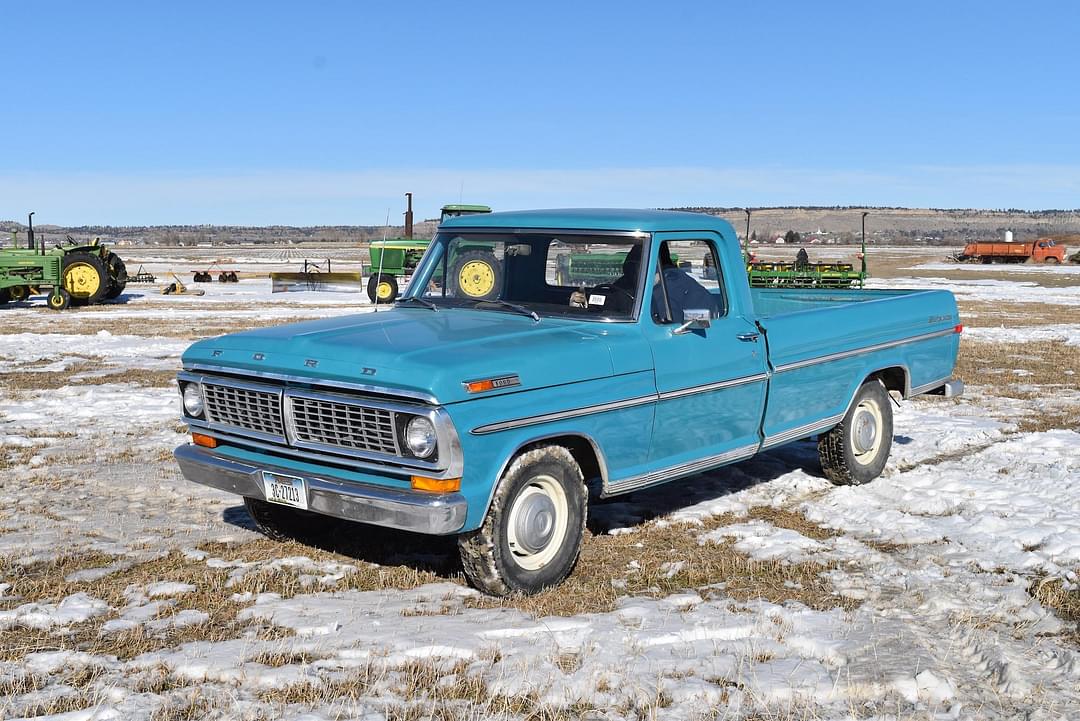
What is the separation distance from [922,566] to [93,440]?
6.88 metres

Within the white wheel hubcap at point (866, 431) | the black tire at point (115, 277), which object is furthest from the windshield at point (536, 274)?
the black tire at point (115, 277)

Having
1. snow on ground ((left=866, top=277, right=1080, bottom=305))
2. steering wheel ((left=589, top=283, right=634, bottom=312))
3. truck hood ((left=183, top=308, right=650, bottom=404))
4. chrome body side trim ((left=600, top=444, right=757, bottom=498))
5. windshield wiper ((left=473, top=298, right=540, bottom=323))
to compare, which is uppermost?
steering wheel ((left=589, top=283, right=634, bottom=312))

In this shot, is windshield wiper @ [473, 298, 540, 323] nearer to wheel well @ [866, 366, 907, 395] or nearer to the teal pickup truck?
the teal pickup truck

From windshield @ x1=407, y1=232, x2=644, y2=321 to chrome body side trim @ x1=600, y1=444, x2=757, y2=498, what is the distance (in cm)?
87

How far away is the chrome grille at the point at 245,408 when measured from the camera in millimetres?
5406

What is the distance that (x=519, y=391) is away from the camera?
505 cm

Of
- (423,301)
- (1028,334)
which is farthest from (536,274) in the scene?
(1028,334)

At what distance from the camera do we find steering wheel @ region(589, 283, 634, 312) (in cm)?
597

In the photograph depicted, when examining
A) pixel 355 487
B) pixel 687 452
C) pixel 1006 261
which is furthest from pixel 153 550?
pixel 1006 261

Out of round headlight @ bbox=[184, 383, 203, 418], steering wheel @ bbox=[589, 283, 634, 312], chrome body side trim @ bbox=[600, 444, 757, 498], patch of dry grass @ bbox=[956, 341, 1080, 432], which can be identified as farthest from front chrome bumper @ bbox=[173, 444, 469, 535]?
patch of dry grass @ bbox=[956, 341, 1080, 432]

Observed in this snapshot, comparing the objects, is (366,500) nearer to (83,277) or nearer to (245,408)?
(245,408)

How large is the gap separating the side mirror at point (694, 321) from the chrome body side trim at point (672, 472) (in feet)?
2.47

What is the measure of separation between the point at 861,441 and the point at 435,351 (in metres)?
4.16

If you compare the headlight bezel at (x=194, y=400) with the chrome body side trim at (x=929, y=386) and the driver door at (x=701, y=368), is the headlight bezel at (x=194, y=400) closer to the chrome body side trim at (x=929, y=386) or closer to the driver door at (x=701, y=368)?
the driver door at (x=701, y=368)
